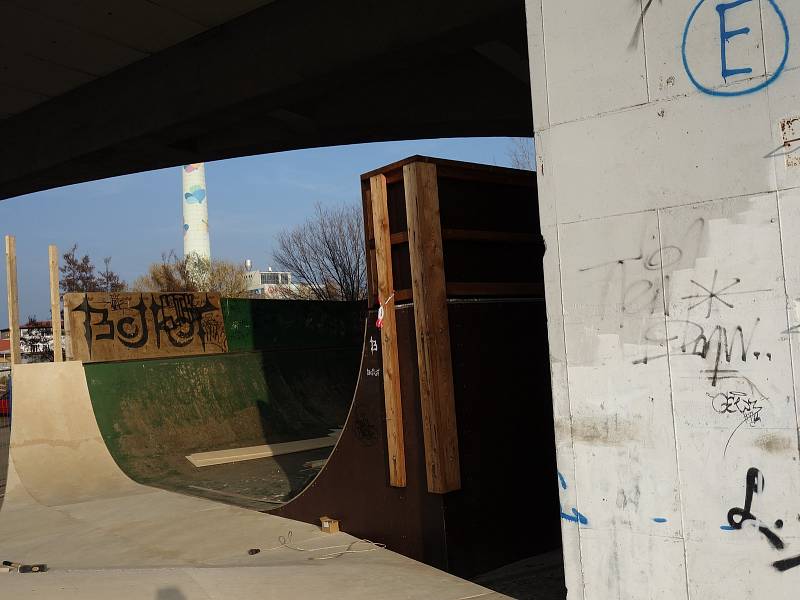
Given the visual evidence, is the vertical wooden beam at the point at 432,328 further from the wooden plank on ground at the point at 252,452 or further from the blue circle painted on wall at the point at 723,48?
the wooden plank on ground at the point at 252,452

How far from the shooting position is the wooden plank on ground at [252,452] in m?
12.0

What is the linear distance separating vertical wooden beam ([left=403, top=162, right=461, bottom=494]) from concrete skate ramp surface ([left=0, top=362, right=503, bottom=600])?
87 centimetres

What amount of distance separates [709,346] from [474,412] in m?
3.21

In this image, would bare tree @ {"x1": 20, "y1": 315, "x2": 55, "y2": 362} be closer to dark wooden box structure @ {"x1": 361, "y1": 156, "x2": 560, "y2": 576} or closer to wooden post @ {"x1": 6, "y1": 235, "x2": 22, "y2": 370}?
wooden post @ {"x1": 6, "y1": 235, "x2": 22, "y2": 370}

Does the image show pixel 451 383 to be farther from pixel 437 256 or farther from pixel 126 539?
pixel 126 539

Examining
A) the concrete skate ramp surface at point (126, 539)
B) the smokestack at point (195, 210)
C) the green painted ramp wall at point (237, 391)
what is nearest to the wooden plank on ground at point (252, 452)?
the green painted ramp wall at point (237, 391)

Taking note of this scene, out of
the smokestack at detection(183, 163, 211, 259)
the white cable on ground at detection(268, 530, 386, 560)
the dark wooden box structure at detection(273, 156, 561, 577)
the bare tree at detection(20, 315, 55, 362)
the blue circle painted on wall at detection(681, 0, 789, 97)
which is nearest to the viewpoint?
the blue circle painted on wall at detection(681, 0, 789, 97)

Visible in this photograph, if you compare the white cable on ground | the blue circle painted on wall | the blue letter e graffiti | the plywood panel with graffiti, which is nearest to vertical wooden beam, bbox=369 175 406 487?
the white cable on ground

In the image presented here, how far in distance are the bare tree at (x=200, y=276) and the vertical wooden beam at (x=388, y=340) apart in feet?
123

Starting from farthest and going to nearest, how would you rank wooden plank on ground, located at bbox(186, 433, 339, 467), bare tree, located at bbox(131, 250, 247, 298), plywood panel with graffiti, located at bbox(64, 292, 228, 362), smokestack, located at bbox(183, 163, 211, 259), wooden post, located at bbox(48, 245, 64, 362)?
1. smokestack, located at bbox(183, 163, 211, 259)
2. bare tree, located at bbox(131, 250, 247, 298)
3. plywood panel with graffiti, located at bbox(64, 292, 228, 362)
4. wooden post, located at bbox(48, 245, 64, 362)
5. wooden plank on ground, located at bbox(186, 433, 339, 467)

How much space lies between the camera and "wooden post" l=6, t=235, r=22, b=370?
43.5 feet

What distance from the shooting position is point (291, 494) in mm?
9359

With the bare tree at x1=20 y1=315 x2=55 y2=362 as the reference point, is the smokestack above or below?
above

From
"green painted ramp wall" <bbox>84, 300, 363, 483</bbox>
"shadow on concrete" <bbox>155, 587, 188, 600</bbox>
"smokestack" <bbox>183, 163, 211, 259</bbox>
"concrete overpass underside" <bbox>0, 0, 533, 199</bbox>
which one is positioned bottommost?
"shadow on concrete" <bbox>155, 587, 188, 600</bbox>
